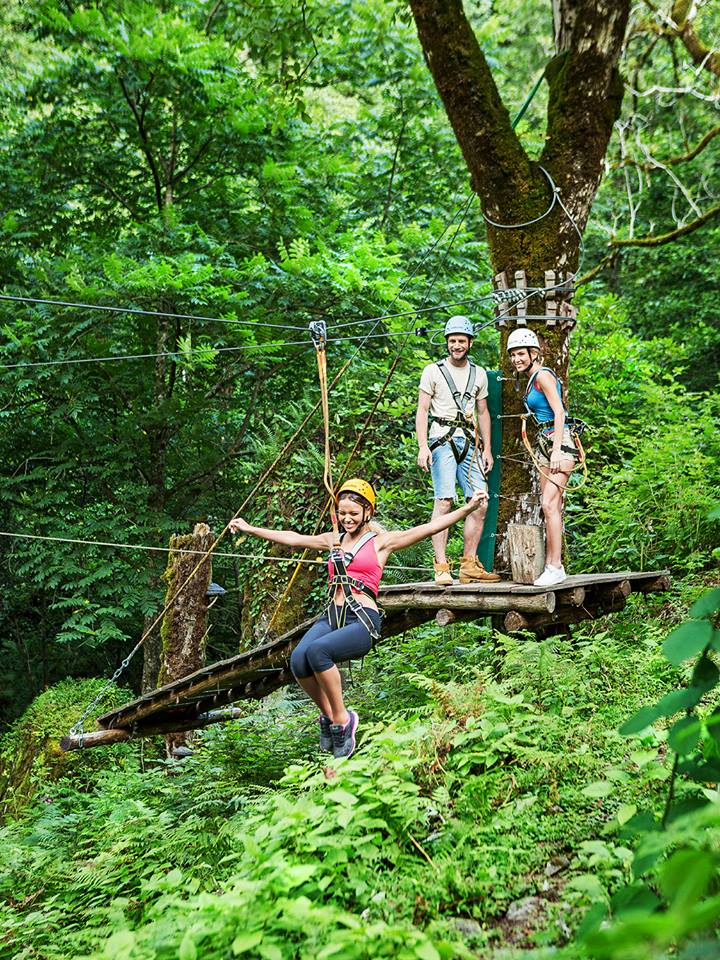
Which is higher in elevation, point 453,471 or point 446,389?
point 446,389

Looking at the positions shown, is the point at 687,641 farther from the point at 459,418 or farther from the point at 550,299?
the point at 550,299

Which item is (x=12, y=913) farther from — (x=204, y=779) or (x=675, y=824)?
(x=675, y=824)

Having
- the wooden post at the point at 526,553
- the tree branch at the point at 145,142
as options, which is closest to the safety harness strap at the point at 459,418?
the wooden post at the point at 526,553

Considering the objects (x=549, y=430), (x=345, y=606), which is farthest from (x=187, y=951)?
(x=549, y=430)

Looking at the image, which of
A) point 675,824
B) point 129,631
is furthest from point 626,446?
point 675,824

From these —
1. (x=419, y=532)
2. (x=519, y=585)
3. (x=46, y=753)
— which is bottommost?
(x=46, y=753)

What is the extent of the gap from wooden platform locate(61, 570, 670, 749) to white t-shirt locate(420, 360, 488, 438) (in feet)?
4.06

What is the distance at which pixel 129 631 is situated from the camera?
40.2ft

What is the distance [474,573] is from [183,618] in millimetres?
3534

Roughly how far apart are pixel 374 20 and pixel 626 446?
20.0 feet

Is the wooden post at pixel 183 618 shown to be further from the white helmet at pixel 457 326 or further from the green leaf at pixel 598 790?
the green leaf at pixel 598 790

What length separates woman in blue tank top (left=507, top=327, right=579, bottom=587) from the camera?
5.91 meters

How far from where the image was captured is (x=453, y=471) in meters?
6.20

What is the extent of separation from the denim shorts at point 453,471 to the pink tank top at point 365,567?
3.65 feet
